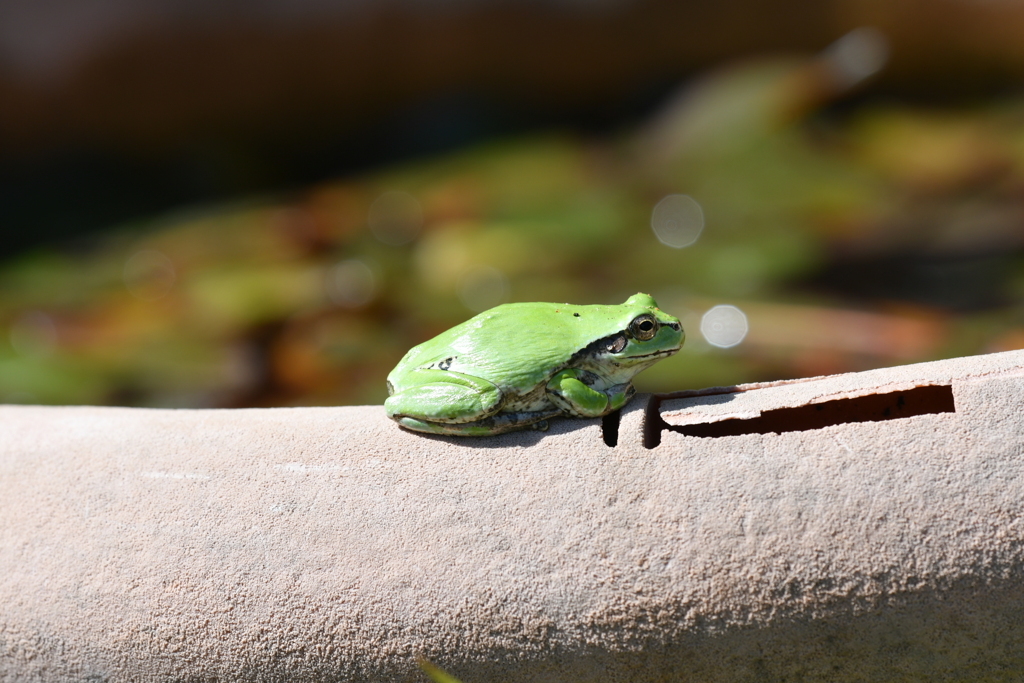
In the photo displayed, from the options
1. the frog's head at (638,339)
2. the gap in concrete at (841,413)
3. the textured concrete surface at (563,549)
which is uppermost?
the frog's head at (638,339)

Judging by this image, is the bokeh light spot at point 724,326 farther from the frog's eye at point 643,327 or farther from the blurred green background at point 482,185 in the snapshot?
the frog's eye at point 643,327

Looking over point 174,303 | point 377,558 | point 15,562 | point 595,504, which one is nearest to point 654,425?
point 595,504

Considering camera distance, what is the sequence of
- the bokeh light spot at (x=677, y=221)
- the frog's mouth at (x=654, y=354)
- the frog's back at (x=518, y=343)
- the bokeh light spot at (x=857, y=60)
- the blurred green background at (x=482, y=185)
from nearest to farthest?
the frog's back at (x=518, y=343) < the frog's mouth at (x=654, y=354) < the blurred green background at (x=482, y=185) < the bokeh light spot at (x=677, y=221) < the bokeh light spot at (x=857, y=60)

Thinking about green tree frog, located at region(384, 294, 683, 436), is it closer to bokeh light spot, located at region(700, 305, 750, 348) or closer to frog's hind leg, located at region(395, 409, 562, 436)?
frog's hind leg, located at region(395, 409, 562, 436)

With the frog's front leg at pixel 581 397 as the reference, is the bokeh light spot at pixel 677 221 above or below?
above

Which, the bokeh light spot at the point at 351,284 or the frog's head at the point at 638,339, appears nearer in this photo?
the frog's head at the point at 638,339

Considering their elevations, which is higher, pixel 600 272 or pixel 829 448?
pixel 600 272

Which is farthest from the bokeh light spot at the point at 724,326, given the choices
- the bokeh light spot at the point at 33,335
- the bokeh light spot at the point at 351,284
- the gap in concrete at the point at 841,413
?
the bokeh light spot at the point at 33,335

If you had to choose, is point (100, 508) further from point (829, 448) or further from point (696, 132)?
point (696, 132)
